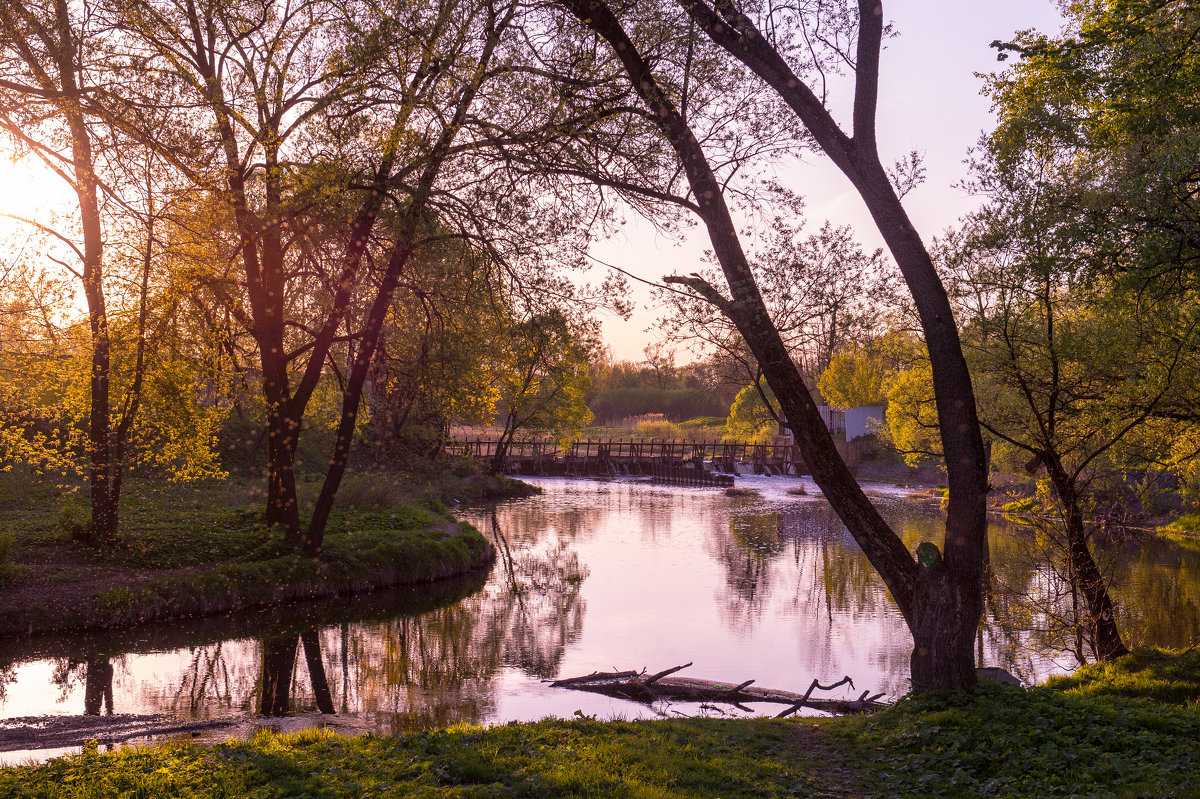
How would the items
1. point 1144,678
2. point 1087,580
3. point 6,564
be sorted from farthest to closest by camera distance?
point 6,564 < point 1087,580 < point 1144,678

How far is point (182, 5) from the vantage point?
45.4 feet

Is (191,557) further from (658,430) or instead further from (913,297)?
(658,430)

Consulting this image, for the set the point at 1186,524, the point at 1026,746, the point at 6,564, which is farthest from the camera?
the point at 1186,524

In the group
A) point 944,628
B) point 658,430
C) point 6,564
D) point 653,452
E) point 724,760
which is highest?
point 658,430

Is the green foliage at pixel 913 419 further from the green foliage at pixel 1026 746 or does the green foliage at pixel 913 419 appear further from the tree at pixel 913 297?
the green foliage at pixel 1026 746

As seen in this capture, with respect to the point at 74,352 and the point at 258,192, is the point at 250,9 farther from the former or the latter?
the point at 74,352

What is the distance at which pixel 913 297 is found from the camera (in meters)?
7.72

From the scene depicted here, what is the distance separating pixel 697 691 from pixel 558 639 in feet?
13.2

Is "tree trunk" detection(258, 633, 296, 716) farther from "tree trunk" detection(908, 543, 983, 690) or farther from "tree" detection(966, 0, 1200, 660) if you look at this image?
"tree" detection(966, 0, 1200, 660)

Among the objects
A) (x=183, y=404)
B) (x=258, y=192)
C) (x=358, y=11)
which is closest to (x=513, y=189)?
(x=358, y=11)

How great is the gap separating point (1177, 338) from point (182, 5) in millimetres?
15472

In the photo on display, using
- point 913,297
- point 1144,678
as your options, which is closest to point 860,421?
point 1144,678

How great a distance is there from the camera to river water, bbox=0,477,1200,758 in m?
10.6

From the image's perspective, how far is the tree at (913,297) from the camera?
7527 mm
